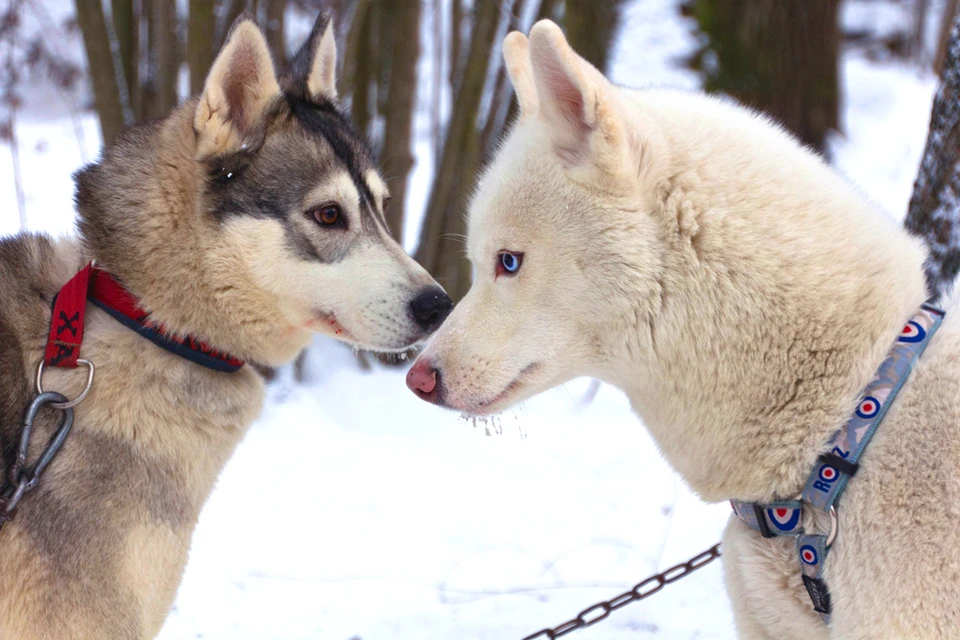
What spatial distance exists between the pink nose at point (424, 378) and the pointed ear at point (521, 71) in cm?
70

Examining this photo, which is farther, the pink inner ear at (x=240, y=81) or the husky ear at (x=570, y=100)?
the pink inner ear at (x=240, y=81)

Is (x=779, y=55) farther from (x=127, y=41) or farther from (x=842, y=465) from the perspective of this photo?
(x=842, y=465)

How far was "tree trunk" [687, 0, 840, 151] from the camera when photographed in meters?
8.41

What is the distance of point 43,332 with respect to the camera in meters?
2.54

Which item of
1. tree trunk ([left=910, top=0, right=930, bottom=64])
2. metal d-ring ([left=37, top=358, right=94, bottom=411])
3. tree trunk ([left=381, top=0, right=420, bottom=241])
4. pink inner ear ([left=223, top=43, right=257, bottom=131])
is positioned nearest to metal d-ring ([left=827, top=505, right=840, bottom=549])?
metal d-ring ([left=37, top=358, right=94, bottom=411])

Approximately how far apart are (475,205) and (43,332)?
4.18 ft

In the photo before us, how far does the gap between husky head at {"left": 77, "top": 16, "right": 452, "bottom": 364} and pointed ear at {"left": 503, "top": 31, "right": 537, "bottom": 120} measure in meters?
0.73

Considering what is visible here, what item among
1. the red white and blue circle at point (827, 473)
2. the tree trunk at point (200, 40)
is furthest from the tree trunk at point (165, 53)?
the red white and blue circle at point (827, 473)

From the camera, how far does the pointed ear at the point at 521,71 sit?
240cm

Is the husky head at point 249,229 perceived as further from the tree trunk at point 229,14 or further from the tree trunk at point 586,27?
the tree trunk at point 586,27

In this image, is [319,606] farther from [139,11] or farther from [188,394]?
[139,11]

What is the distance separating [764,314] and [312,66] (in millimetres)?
1891

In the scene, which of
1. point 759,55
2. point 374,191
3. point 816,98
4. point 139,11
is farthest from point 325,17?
point 816,98

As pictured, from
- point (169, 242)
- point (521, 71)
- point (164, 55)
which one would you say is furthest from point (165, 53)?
point (521, 71)
